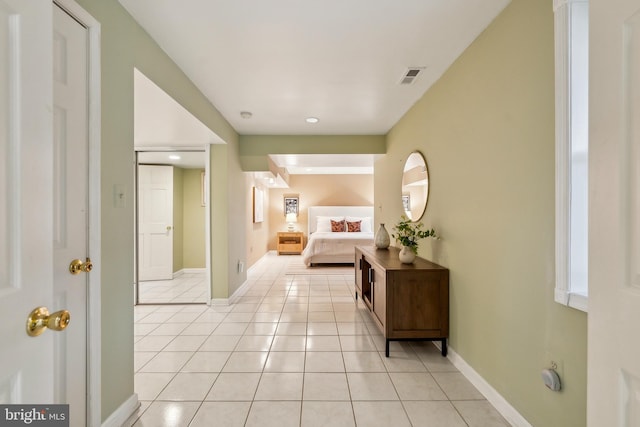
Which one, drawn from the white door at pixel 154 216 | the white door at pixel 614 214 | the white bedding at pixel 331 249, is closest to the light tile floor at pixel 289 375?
the white door at pixel 614 214

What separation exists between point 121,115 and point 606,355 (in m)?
2.19

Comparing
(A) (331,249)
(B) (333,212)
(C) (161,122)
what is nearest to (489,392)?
(C) (161,122)

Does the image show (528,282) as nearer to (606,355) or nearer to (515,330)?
(515,330)

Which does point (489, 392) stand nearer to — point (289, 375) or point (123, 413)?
point (289, 375)

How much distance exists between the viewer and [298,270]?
19.4 ft

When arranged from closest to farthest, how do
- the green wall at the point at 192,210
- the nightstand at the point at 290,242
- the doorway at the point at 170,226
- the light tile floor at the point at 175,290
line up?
1. the light tile floor at the point at 175,290
2. the doorway at the point at 170,226
3. the green wall at the point at 192,210
4. the nightstand at the point at 290,242

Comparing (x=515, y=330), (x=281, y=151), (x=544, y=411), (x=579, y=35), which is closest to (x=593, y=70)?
(x=579, y=35)
